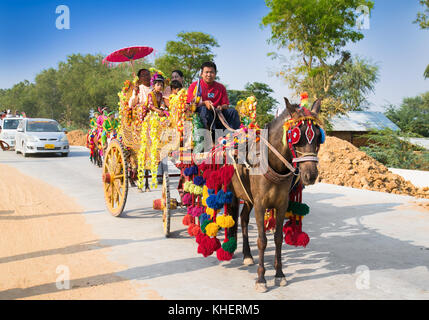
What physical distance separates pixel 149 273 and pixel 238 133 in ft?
6.89

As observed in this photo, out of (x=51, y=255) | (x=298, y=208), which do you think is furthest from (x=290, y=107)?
(x=51, y=255)

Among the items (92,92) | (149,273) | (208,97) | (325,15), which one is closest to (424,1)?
(325,15)

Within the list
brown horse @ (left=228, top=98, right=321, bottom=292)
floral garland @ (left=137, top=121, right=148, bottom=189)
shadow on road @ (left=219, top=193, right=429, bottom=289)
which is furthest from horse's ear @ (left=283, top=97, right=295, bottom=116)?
floral garland @ (left=137, top=121, right=148, bottom=189)

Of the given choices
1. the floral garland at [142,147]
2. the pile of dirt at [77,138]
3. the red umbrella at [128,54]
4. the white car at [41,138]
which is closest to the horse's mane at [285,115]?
the floral garland at [142,147]

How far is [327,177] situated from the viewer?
12922 mm

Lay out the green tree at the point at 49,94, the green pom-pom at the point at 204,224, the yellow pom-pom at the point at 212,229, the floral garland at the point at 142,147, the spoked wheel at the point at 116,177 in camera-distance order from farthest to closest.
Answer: the green tree at the point at 49,94
the spoked wheel at the point at 116,177
the floral garland at the point at 142,147
the green pom-pom at the point at 204,224
the yellow pom-pom at the point at 212,229

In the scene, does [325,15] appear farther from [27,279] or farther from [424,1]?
[27,279]

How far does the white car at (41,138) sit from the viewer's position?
55.6 feet

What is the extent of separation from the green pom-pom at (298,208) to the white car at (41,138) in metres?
15.4

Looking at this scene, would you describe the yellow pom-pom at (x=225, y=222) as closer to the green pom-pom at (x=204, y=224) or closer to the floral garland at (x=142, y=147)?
the green pom-pom at (x=204, y=224)

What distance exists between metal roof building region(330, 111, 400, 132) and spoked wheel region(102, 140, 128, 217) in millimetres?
21331

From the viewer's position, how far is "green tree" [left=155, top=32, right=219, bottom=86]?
33219 millimetres

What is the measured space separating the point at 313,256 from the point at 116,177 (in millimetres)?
4181
